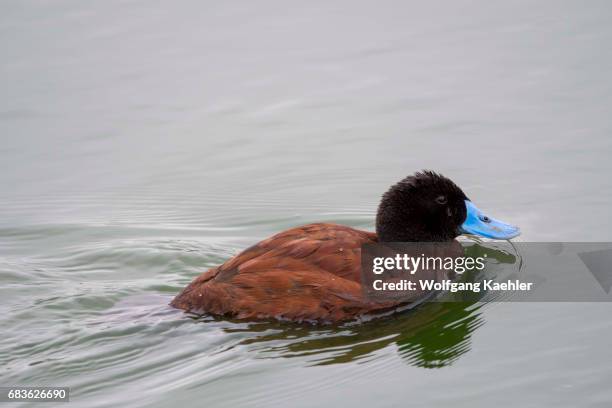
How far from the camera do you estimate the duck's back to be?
787 centimetres

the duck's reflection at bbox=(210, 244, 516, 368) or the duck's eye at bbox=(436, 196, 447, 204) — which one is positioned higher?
the duck's eye at bbox=(436, 196, 447, 204)

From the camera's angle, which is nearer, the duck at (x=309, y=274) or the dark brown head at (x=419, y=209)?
the duck at (x=309, y=274)

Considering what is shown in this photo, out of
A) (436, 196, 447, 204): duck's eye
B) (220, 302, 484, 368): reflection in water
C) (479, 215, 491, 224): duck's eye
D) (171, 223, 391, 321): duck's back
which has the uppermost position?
(436, 196, 447, 204): duck's eye

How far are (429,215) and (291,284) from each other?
1372mm

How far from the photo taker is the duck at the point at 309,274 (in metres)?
7.88

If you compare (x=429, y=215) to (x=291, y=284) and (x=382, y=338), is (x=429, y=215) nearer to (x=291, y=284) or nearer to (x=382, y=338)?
(x=382, y=338)

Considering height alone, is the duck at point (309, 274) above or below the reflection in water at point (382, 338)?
above

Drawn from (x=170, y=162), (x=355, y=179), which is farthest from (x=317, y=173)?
(x=170, y=162)

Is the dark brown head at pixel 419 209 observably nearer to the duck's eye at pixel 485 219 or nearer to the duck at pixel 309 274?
the duck at pixel 309 274

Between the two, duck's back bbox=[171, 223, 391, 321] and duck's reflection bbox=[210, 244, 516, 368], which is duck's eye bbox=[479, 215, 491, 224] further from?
duck's back bbox=[171, 223, 391, 321]

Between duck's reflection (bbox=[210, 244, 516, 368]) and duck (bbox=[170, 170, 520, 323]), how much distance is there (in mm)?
101

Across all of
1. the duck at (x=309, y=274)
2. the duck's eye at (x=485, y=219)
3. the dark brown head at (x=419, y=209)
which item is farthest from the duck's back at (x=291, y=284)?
the duck's eye at (x=485, y=219)

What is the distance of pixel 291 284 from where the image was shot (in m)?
7.88

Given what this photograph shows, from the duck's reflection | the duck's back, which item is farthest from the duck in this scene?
the duck's reflection
